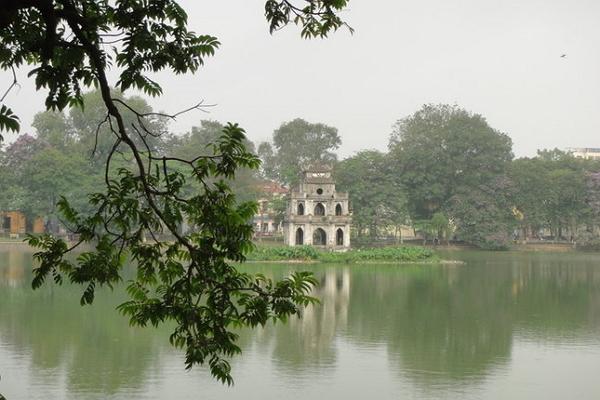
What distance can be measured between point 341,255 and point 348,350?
23506 mm

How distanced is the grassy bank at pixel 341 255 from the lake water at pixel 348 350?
38.3 ft

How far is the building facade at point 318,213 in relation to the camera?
4444 centimetres

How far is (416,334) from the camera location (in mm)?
17641

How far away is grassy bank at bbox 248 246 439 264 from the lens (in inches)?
1491

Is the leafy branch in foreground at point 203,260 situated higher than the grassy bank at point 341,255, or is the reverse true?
the leafy branch in foreground at point 203,260

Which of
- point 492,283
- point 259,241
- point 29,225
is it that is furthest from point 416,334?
point 29,225

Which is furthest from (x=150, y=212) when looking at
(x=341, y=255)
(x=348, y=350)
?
(x=341, y=255)

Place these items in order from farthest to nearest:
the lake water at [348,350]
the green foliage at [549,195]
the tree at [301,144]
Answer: the tree at [301,144] → the green foliage at [549,195] → the lake water at [348,350]

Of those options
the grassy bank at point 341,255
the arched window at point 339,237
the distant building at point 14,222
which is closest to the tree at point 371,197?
the arched window at point 339,237

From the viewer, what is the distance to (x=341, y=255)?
39219 millimetres

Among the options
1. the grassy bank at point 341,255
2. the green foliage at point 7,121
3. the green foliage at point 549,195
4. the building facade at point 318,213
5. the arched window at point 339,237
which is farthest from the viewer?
the green foliage at point 549,195

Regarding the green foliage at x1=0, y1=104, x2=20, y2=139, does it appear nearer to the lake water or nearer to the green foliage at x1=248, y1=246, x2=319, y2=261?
the lake water

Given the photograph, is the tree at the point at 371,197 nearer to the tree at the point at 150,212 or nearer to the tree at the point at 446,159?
the tree at the point at 446,159

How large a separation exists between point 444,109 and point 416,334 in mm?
43017
